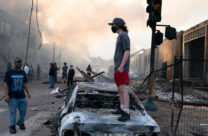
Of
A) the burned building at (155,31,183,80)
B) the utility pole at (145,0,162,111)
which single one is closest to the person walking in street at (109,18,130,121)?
the utility pole at (145,0,162,111)

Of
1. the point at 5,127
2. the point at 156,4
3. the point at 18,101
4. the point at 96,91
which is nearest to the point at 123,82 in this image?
the point at 96,91

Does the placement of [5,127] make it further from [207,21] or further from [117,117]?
[207,21]

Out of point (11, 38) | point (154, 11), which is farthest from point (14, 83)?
point (11, 38)

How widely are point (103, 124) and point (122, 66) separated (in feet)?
3.08

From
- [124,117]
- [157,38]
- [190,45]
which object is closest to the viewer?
[124,117]

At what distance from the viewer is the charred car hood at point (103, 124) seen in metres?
2.92

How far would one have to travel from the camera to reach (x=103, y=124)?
9.80ft

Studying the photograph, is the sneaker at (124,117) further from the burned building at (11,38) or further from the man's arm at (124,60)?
the burned building at (11,38)

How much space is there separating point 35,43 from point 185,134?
140 ft

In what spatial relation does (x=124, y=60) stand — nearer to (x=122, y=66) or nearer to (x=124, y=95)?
(x=122, y=66)

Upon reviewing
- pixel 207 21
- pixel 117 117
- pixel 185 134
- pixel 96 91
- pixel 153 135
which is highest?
pixel 207 21

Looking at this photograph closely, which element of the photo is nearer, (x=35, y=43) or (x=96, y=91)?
(x=96, y=91)

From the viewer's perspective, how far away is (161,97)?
1010 centimetres

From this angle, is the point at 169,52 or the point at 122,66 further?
the point at 169,52
